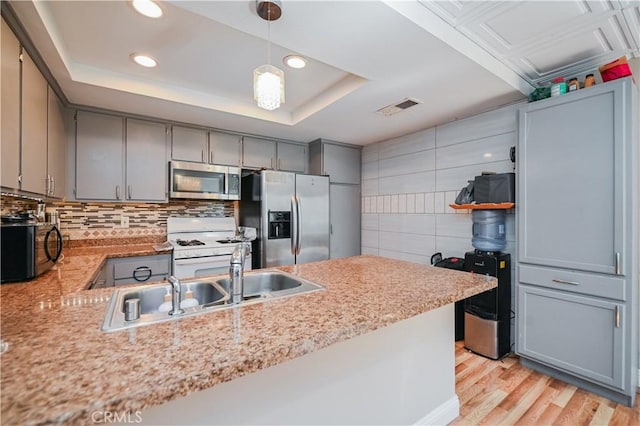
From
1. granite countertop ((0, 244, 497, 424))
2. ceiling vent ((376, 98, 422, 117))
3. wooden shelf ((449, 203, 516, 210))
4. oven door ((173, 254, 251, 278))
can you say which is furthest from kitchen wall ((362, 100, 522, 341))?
oven door ((173, 254, 251, 278))

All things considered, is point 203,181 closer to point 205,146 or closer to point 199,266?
point 205,146

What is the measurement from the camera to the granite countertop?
1.83 ft

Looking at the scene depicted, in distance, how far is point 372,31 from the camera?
5.17ft

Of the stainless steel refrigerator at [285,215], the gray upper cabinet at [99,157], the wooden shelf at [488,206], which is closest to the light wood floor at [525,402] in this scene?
the wooden shelf at [488,206]

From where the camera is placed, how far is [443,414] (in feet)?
5.48

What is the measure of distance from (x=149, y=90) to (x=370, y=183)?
9.33 feet

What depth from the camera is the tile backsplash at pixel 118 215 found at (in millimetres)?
2797

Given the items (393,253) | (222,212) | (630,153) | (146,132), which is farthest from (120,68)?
(630,153)

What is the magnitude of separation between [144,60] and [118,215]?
1734 millimetres

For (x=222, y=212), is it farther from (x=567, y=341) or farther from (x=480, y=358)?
(x=567, y=341)

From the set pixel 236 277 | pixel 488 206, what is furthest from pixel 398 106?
pixel 236 277

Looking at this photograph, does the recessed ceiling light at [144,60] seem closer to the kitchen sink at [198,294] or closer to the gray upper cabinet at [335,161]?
the kitchen sink at [198,294]

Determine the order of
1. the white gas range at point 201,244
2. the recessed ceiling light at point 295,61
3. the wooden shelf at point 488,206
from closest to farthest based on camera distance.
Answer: the recessed ceiling light at point 295,61, the wooden shelf at point 488,206, the white gas range at point 201,244

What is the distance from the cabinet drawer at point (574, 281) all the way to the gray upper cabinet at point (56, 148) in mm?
3767
